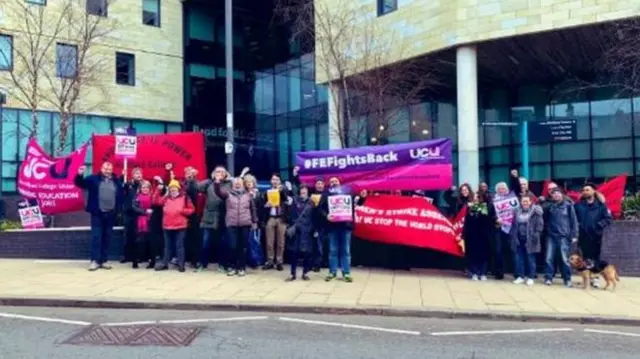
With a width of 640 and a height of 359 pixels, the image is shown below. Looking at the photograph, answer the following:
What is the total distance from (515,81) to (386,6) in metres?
7.79

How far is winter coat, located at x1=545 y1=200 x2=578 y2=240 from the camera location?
11.9 metres

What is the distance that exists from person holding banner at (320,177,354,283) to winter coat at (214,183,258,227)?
4.44 ft

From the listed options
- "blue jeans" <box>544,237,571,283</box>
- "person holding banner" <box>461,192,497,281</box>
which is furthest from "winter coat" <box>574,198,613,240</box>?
"person holding banner" <box>461,192,497,281</box>

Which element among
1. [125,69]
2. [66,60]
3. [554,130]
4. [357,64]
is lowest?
[554,130]

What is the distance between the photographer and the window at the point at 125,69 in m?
33.9

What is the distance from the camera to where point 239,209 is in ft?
39.9

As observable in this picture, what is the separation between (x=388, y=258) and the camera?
13.8 metres

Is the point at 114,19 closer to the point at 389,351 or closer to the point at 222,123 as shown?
the point at 222,123

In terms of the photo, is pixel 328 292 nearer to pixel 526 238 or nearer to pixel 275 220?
pixel 275 220

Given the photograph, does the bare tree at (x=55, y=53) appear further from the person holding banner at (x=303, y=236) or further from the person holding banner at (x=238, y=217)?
the person holding banner at (x=303, y=236)

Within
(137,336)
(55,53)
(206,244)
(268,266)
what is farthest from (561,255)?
(55,53)

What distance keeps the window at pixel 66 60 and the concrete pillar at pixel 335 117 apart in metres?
9.67

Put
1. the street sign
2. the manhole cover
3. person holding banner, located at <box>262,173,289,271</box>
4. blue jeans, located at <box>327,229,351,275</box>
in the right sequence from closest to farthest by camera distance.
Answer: the manhole cover, blue jeans, located at <box>327,229,351,275</box>, person holding banner, located at <box>262,173,289,271</box>, the street sign

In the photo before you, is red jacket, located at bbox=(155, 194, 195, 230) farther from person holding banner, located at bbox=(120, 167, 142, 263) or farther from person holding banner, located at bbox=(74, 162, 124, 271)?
person holding banner, located at bbox=(74, 162, 124, 271)
